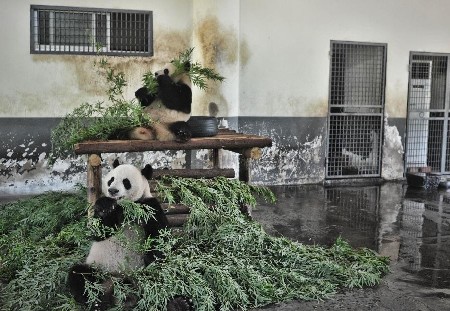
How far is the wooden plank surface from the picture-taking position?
4.86 m

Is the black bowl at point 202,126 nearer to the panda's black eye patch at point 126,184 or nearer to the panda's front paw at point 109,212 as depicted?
the panda's black eye patch at point 126,184

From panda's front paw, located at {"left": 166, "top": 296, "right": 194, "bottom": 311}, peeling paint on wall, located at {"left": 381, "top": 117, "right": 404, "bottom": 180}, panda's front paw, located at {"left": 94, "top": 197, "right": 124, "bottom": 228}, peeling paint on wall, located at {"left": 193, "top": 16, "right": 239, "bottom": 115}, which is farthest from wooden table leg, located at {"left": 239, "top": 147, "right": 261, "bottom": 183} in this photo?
peeling paint on wall, located at {"left": 381, "top": 117, "right": 404, "bottom": 180}

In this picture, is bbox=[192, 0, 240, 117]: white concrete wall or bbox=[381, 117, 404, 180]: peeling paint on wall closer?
bbox=[192, 0, 240, 117]: white concrete wall

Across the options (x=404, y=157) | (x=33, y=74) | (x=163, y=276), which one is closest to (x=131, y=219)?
(x=163, y=276)

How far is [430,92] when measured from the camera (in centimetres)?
1098

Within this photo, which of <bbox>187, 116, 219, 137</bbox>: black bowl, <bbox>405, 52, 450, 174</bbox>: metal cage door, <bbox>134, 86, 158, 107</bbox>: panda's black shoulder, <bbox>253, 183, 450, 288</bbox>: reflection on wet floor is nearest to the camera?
<bbox>134, 86, 158, 107</bbox>: panda's black shoulder

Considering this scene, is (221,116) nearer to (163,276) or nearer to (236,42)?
(236,42)

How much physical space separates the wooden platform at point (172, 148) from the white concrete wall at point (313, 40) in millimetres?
3867

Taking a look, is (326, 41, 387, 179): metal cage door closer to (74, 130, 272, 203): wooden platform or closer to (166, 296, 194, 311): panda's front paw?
(74, 130, 272, 203): wooden platform

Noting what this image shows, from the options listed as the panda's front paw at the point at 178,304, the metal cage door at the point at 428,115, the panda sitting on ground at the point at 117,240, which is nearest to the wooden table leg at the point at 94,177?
the panda sitting on ground at the point at 117,240

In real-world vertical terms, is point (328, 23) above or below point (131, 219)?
above

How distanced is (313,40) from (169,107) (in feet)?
17.9

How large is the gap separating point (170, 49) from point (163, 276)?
5909mm

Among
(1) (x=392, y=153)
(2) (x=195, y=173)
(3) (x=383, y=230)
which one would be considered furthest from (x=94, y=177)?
(1) (x=392, y=153)
